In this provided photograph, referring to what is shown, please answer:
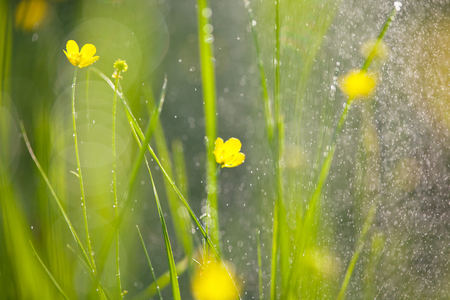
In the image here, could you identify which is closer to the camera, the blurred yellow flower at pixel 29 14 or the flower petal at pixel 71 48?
the flower petal at pixel 71 48

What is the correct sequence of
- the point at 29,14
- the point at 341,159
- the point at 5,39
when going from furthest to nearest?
the point at 29,14
the point at 341,159
the point at 5,39

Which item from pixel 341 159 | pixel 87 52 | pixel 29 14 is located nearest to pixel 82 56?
pixel 87 52

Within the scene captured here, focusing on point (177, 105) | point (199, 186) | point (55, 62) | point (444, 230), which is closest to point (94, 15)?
point (55, 62)

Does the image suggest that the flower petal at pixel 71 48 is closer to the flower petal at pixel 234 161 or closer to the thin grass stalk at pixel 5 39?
the thin grass stalk at pixel 5 39

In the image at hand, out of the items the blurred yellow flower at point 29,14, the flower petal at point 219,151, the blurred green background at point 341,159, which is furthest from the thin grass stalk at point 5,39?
the blurred yellow flower at point 29,14

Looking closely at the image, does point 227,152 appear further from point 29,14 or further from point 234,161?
point 29,14

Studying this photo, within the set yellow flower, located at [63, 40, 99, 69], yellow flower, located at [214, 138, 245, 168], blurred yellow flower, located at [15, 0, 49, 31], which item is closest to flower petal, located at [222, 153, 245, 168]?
yellow flower, located at [214, 138, 245, 168]
